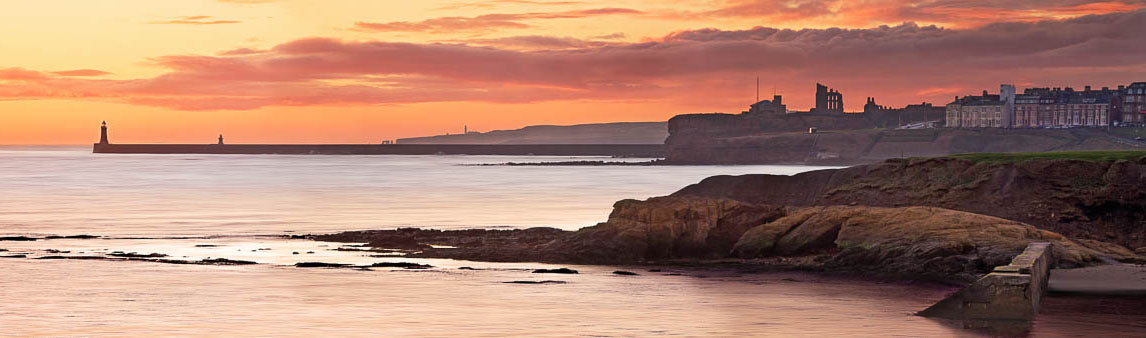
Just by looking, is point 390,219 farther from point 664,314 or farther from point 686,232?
point 664,314

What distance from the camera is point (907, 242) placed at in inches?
1341

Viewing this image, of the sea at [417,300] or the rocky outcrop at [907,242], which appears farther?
the rocky outcrop at [907,242]

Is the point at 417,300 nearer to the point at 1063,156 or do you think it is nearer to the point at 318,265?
the point at 318,265

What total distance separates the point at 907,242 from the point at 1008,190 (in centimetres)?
1222

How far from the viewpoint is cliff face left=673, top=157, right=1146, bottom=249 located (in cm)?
4219

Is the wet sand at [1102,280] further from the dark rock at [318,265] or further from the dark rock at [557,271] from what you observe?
the dark rock at [318,265]

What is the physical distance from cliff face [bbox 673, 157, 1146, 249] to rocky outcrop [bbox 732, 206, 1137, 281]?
5.97 m

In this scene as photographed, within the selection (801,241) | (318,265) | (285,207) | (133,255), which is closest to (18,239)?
(133,255)

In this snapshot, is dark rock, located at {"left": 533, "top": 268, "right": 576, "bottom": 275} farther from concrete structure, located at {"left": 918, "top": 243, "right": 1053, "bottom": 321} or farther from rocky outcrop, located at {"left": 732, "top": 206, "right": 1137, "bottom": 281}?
concrete structure, located at {"left": 918, "top": 243, "right": 1053, "bottom": 321}

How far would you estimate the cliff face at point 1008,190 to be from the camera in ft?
138

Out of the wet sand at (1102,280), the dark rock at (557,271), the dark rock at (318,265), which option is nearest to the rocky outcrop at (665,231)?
the dark rock at (557,271)

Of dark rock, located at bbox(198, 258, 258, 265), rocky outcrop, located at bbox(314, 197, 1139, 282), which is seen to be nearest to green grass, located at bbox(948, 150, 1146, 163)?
rocky outcrop, located at bbox(314, 197, 1139, 282)

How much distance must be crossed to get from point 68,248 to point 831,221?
23.7 metres

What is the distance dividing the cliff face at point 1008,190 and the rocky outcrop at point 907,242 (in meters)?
5.97
